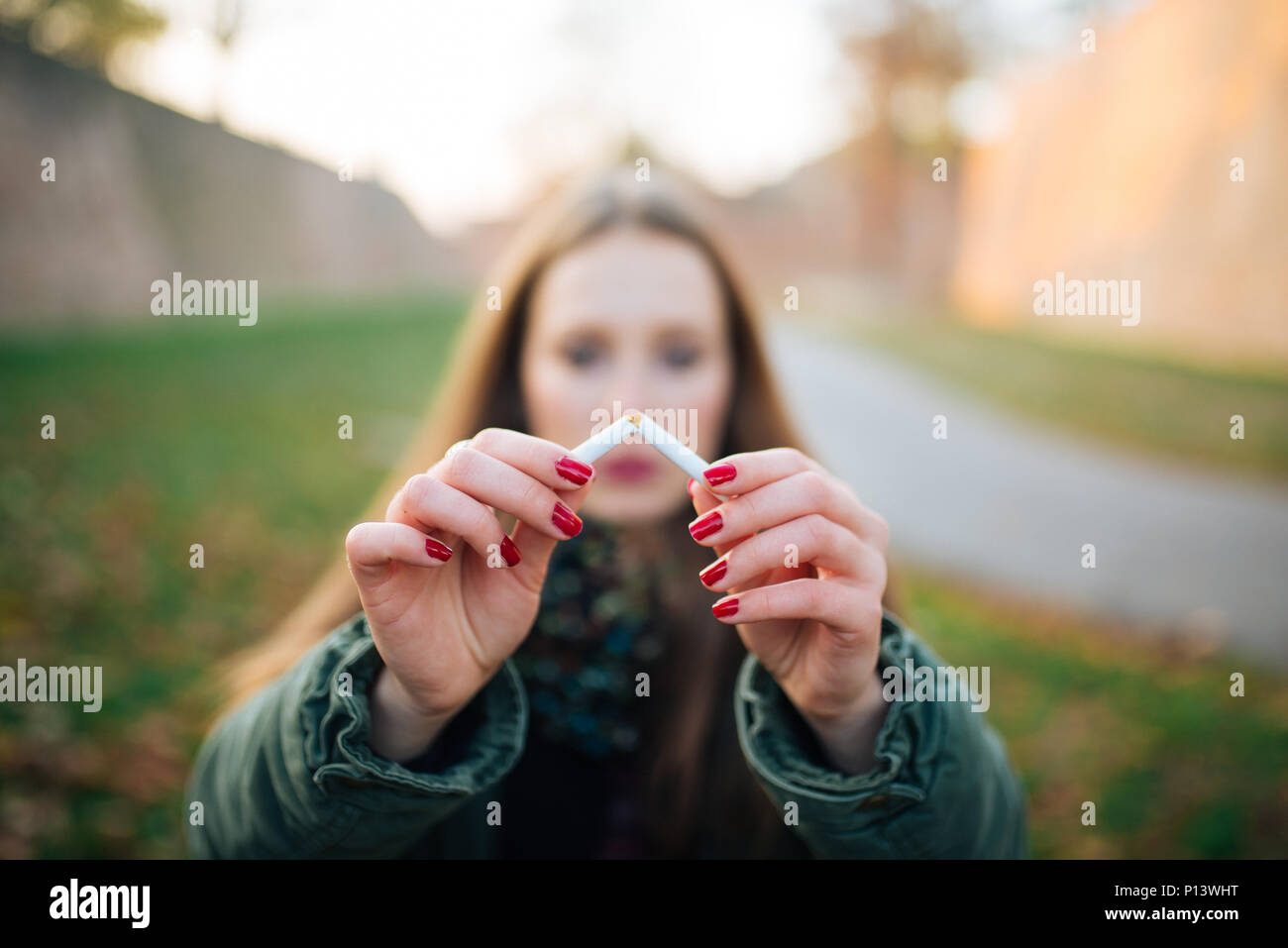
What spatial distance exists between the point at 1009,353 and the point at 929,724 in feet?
48.8

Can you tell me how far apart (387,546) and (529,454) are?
287mm

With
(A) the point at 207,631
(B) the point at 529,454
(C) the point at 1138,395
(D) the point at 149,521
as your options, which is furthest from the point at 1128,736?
(C) the point at 1138,395

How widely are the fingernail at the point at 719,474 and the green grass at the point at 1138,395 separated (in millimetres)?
9408

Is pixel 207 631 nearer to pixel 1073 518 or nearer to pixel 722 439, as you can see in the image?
pixel 722 439

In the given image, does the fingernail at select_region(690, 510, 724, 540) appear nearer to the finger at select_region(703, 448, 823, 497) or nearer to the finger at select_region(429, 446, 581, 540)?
the finger at select_region(703, 448, 823, 497)

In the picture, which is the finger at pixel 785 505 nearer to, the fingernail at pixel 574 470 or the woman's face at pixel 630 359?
the fingernail at pixel 574 470

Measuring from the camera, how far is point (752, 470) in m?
1.39

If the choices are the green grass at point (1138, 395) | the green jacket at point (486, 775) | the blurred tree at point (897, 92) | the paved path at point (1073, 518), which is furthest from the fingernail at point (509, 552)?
the blurred tree at point (897, 92)

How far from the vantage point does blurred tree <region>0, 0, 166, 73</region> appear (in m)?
9.80

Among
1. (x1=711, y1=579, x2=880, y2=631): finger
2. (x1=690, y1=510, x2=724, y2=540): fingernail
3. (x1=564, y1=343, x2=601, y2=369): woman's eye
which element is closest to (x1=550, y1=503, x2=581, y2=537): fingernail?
(x1=690, y1=510, x2=724, y2=540): fingernail

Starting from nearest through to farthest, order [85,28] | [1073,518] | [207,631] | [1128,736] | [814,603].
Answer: [814,603]
[1128,736]
[207,631]
[1073,518]
[85,28]

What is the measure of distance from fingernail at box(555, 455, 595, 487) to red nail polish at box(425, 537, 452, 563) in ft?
0.81

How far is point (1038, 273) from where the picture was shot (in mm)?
17141
